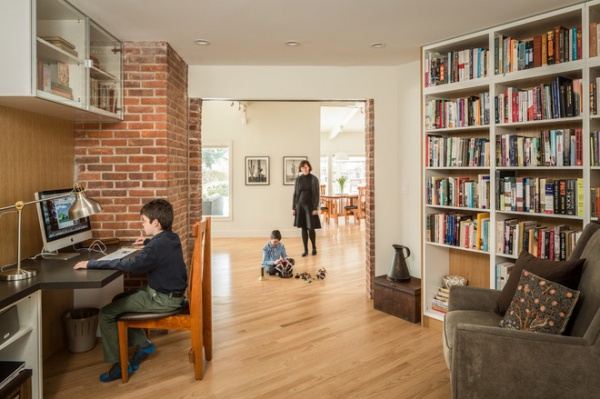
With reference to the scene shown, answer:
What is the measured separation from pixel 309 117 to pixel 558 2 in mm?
6365

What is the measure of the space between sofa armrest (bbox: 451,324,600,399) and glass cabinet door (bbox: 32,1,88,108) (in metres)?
2.60

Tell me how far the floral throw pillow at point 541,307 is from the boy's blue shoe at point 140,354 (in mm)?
2260

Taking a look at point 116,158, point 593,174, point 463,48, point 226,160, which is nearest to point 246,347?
point 116,158

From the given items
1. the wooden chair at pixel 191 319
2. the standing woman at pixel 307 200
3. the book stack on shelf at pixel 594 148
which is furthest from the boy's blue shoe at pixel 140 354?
the standing woman at pixel 307 200

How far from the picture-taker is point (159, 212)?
2.75 metres

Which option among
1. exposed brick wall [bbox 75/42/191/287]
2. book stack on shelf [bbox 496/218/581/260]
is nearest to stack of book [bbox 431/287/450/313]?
book stack on shelf [bbox 496/218/581/260]

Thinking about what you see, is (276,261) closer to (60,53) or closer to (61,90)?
(61,90)

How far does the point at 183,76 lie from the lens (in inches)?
163

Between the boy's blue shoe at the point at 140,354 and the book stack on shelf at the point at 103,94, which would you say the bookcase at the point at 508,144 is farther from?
the book stack on shelf at the point at 103,94

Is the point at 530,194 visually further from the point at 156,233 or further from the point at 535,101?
the point at 156,233

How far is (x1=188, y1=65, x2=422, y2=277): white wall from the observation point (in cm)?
429

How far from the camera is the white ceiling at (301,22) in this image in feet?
9.25

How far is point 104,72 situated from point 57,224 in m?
1.16

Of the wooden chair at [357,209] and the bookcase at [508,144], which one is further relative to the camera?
the wooden chair at [357,209]
